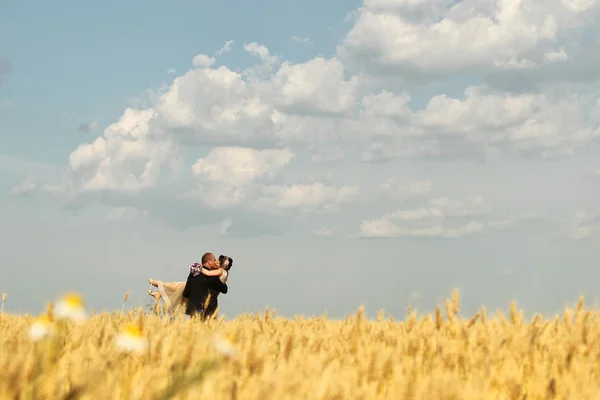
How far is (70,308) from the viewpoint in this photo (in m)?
2.39

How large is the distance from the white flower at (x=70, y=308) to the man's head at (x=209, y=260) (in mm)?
9497

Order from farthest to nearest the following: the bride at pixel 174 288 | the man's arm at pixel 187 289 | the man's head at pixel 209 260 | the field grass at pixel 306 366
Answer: the bride at pixel 174 288
the man's arm at pixel 187 289
the man's head at pixel 209 260
the field grass at pixel 306 366

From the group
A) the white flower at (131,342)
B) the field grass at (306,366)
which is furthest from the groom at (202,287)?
the white flower at (131,342)

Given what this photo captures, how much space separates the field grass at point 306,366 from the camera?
210cm

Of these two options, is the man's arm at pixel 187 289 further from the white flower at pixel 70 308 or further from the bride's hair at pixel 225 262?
the white flower at pixel 70 308

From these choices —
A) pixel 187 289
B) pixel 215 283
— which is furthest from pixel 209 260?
pixel 187 289

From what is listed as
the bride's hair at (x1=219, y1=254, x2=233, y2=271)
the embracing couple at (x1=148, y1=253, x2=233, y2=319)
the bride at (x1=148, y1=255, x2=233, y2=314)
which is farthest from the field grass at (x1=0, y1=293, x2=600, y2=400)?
the bride's hair at (x1=219, y1=254, x2=233, y2=271)

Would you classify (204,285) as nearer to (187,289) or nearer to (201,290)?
(201,290)

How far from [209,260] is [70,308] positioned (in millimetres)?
9638

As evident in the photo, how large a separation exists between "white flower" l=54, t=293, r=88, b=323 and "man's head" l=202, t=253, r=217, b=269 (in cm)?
950

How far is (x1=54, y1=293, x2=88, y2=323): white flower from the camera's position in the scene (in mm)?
2344

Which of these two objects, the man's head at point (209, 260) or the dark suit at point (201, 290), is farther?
the man's head at point (209, 260)

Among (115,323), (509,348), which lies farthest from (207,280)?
(509,348)

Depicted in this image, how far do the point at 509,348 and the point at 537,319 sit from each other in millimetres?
1275
